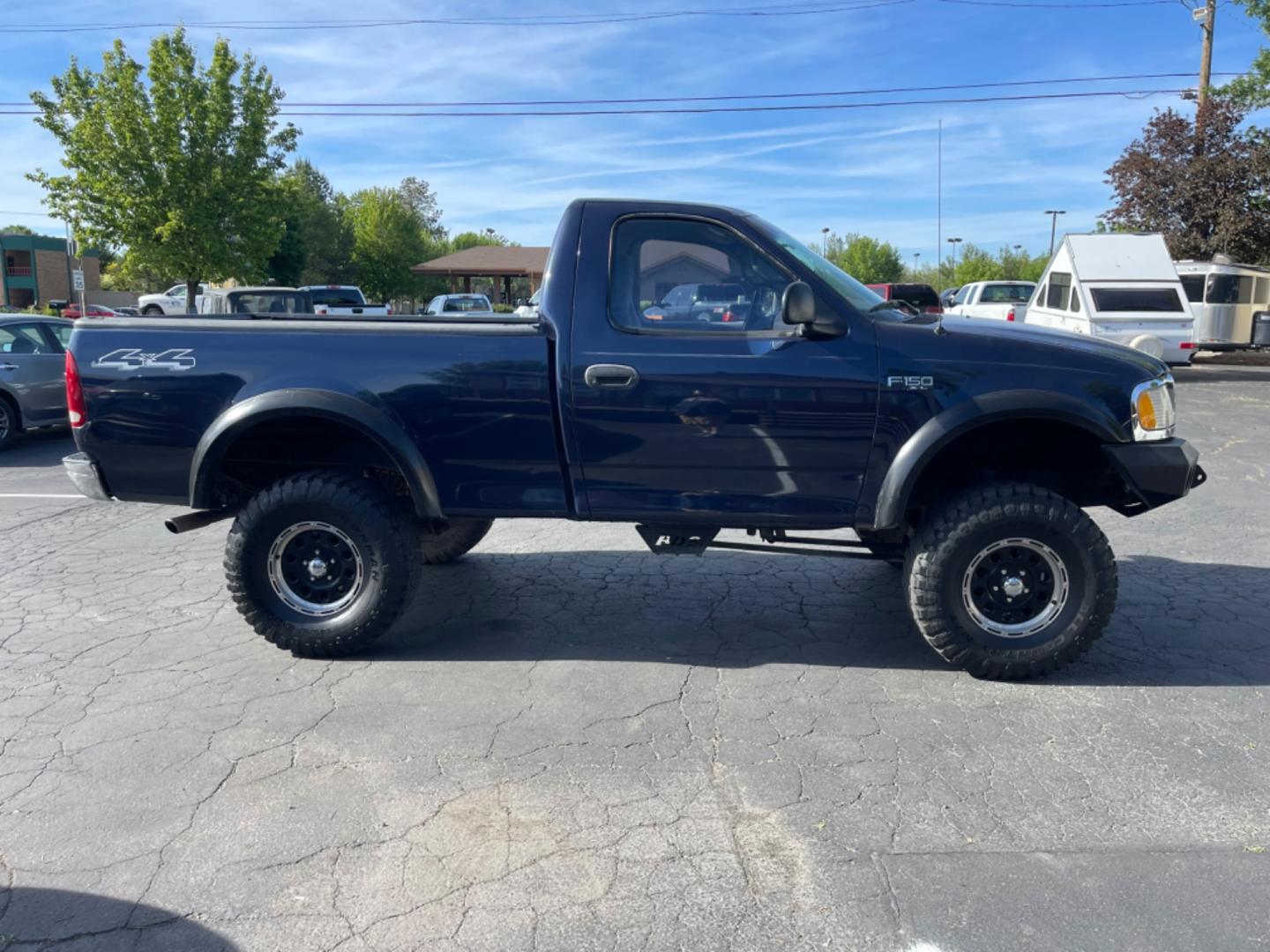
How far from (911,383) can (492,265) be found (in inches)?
1477

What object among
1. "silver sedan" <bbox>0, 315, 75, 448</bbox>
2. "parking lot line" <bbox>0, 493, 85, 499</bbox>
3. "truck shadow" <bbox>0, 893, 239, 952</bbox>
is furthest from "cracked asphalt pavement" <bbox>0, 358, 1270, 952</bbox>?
"silver sedan" <bbox>0, 315, 75, 448</bbox>

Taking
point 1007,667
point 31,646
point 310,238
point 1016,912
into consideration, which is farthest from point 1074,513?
point 310,238

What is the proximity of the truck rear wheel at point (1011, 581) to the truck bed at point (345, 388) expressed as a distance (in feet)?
5.77

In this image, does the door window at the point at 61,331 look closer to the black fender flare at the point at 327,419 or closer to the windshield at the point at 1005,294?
the black fender flare at the point at 327,419

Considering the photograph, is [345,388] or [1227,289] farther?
[1227,289]

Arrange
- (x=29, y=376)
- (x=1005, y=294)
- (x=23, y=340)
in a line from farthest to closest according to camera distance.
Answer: (x=1005, y=294) < (x=23, y=340) < (x=29, y=376)

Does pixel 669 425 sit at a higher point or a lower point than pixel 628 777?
higher

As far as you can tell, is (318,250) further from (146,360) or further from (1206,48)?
(146,360)

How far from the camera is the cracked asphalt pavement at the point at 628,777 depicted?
2795 millimetres

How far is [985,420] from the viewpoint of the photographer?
4219mm

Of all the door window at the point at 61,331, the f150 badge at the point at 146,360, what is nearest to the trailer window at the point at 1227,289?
the door window at the point at 61,331

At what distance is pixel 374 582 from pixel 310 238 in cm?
5815

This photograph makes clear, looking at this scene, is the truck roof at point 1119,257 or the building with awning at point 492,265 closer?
the truck roof at point 1119,257

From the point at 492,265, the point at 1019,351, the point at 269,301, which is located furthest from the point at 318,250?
the point at 1019,351
